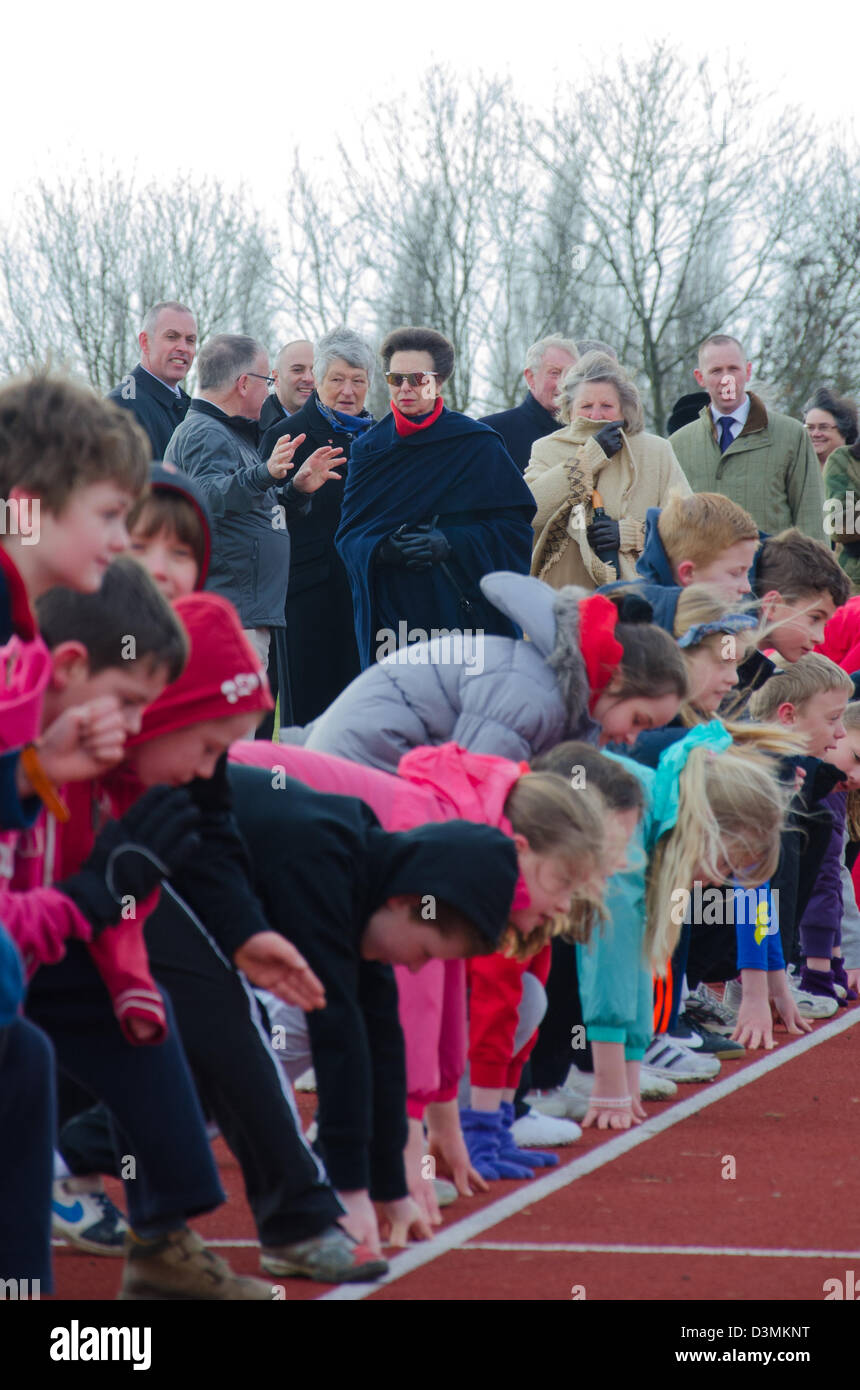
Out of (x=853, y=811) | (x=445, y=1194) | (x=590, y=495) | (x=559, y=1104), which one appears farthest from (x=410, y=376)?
(x=445, y=1194)

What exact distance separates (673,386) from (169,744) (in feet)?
95.3

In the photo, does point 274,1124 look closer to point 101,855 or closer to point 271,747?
point 101,855

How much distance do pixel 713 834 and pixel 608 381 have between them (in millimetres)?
3446

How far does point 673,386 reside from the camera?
3189 centimetres

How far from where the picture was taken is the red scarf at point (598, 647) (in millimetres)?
5426

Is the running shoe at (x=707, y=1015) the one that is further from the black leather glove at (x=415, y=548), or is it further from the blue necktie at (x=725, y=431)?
the blue necktie at (x=725, y=431)

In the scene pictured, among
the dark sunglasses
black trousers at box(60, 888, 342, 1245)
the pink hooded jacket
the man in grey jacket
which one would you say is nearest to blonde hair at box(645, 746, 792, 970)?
the pink hooded jacket

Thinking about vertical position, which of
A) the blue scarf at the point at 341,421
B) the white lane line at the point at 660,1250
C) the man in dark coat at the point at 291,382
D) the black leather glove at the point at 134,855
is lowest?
the white lane line at the point at 660,1250

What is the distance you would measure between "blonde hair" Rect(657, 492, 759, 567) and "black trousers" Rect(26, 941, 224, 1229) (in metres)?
3.78

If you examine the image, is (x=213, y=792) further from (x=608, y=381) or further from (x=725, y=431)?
(x=725, y=431)

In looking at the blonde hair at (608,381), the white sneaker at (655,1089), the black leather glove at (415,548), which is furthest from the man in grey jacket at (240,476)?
the white sneaker at (655,1089)

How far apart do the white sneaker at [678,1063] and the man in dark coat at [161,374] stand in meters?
4.11

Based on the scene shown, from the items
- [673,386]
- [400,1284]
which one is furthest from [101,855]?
[673,386]

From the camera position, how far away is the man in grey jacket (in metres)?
8.38
